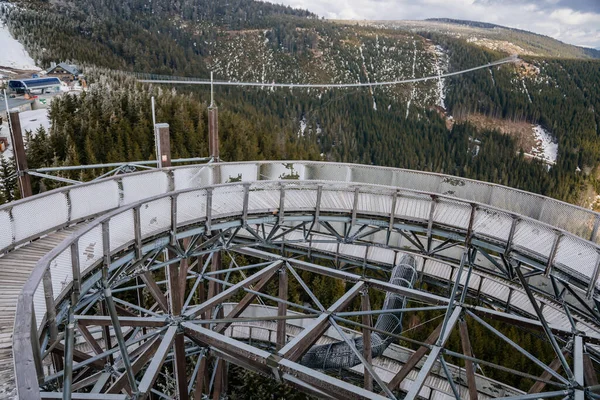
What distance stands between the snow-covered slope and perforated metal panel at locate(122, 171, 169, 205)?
196 ft

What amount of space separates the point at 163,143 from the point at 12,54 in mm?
71549

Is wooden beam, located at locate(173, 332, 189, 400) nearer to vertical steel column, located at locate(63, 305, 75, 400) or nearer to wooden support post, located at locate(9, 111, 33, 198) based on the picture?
vertical steel column, located at locate(63, 305, 75, 400)

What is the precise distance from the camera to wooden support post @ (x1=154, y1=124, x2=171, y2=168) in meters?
13.7

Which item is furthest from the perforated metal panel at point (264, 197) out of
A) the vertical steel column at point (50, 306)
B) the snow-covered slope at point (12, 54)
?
the snow-covered slope at point (12, 54)

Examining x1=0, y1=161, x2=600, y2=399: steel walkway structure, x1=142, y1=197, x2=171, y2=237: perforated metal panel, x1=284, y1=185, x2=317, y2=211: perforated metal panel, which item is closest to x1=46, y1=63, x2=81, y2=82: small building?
x1=0, y1=161, x2=600, y2=399: steel walkway structure

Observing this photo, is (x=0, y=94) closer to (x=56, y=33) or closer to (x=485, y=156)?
(x=56, y=33)

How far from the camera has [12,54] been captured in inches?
2744

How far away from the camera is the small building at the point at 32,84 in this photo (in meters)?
46.5

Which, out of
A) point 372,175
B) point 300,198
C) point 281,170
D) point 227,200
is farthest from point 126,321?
point 372,175

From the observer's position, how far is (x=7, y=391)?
177 inches

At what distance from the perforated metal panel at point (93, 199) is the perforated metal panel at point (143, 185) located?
361 millimetres

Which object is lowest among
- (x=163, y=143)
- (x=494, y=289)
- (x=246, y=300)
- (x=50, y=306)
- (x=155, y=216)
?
(x=494, y=289)

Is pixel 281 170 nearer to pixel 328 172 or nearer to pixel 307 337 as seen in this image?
pixel 328 172

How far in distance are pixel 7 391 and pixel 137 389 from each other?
389cm
